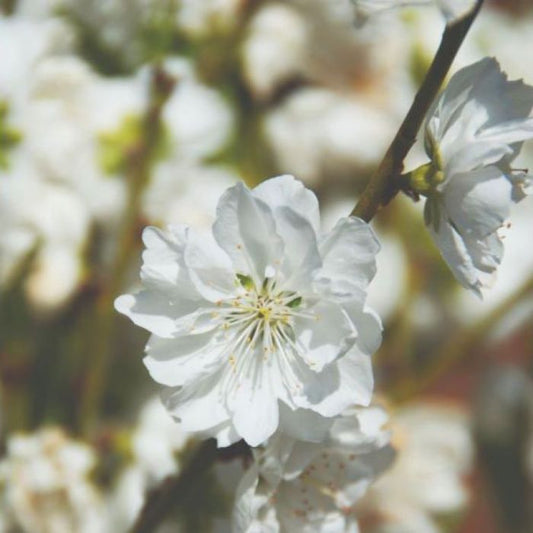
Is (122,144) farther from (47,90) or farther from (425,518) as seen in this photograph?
(425,518)

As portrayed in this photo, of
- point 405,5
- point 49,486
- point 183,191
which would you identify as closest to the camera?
point 405,5

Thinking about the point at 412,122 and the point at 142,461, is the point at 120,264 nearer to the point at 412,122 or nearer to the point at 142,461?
the point at 142,461

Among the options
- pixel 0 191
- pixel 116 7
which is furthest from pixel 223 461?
pixel 116 7

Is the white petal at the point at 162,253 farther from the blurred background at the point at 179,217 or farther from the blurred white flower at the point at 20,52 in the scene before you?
the blurred white flower at the point at 20,52

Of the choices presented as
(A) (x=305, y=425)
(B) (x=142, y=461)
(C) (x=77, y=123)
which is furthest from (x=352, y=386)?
(C) (x=77, y=123)

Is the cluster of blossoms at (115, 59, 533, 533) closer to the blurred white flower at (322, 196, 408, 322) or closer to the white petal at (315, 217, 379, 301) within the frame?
the white petal at (315, 217, 379, 301)

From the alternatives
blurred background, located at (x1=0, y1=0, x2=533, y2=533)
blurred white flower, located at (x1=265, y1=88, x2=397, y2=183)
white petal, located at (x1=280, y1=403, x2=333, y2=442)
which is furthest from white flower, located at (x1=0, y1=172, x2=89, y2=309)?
white petal, located at (x1=280, y1=403, x2=333, y2=442)
